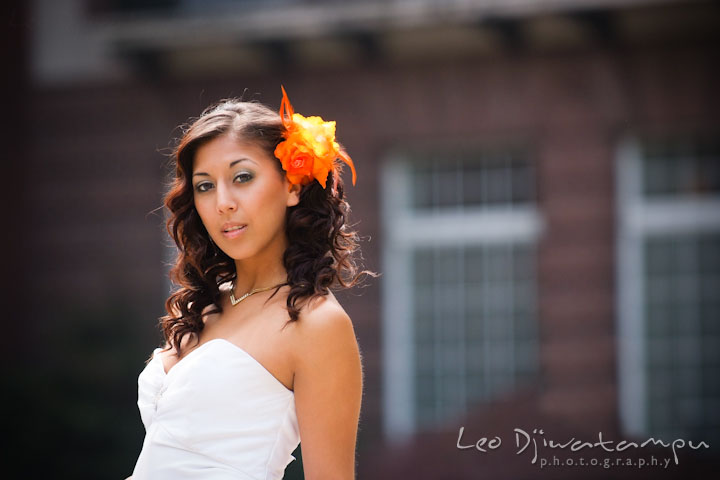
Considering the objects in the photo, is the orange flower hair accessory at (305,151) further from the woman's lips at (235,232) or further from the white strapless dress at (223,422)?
A: the white strapless dress at (223,422)

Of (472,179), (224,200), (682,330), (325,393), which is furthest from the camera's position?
(472,179)

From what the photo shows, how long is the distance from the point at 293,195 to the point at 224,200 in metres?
0.19

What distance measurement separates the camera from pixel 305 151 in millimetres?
2480

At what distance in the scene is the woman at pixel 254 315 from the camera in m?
2.30

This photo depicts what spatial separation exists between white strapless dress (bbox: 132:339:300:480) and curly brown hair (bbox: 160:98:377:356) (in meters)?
0.19

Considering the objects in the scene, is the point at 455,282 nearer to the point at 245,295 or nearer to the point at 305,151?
the point at 245,295

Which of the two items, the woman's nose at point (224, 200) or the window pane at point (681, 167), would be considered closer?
the woman's nose at point (224, 200)

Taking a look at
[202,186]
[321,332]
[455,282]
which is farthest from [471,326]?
[321,332]

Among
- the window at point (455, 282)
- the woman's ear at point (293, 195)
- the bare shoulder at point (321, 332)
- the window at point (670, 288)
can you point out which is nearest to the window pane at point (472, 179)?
the window at point (455, 282)

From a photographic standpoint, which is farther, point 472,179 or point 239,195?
point 472,179

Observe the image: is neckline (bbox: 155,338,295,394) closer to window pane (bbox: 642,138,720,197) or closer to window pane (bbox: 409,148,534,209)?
window pane (bbox: 409,148,534,209)

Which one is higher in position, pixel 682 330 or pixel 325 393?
pixel 325 393

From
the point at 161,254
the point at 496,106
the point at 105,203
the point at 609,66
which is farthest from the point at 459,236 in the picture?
the point at 105,203

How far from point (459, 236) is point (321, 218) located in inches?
240
